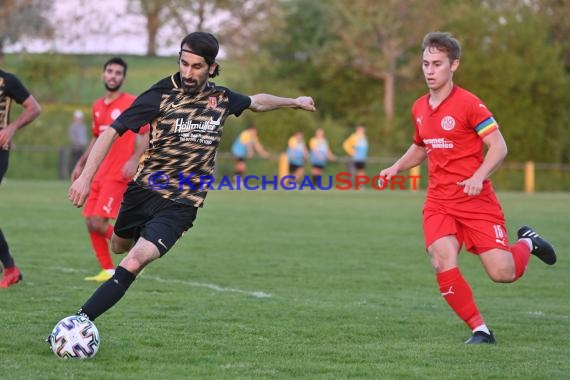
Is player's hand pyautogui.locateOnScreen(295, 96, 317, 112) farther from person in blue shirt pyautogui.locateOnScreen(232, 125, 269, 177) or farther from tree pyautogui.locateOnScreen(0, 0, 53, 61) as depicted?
tree pyautogui.locateOnScreen(0, 0, 53, 61)

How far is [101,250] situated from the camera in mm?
10352

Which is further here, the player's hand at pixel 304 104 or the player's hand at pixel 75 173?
the player's hand at pixel 75 173

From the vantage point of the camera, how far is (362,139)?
36.2 meters

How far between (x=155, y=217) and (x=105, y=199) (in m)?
3.65

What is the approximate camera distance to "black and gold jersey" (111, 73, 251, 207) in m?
6.66

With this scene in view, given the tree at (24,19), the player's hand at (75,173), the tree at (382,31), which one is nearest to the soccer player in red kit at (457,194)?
the player's hand at (75,173)

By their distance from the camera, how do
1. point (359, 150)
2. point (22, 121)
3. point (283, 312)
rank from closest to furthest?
1. point (283, 312)
2. point (22, 121)
3. point (359, 150)

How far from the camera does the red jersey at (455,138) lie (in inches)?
271

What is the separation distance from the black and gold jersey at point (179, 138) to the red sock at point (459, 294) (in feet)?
5.64

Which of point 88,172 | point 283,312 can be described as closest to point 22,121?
point 283,312

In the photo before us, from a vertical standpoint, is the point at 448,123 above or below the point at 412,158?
above

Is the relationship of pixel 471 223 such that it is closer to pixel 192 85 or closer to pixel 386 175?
pixel 386 175

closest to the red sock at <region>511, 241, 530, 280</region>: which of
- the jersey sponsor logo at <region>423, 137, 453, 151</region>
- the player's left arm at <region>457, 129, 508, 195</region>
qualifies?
the player's left arm at <region>457, 129, 508, 195</region>

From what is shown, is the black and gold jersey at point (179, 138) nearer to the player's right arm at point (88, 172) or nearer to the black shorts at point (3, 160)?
the player's right arm at point (88, 172)
